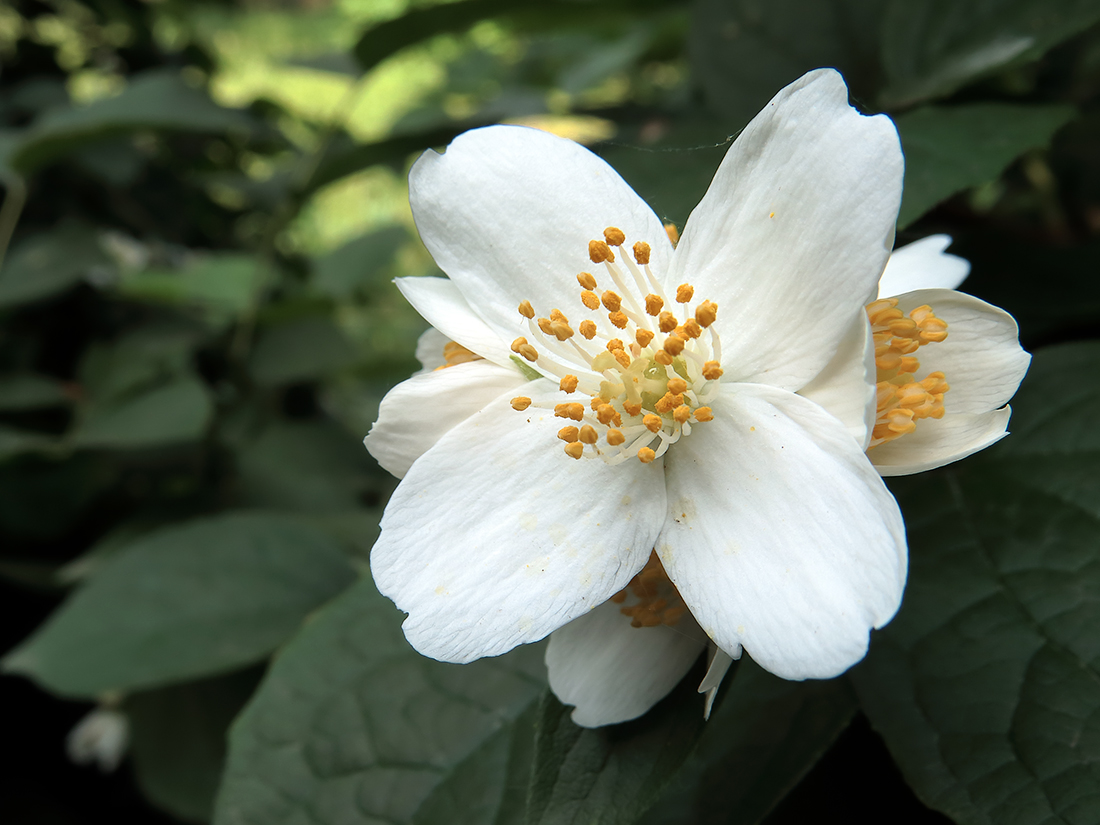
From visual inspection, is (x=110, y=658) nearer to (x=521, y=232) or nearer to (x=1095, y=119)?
(x=521, y=232)

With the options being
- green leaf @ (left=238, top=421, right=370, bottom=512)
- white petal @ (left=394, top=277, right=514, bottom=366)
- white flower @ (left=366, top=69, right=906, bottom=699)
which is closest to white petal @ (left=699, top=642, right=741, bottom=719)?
white flower @ (left=366, top=69, right=906, bottom=699)

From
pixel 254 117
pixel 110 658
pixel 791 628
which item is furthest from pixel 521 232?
pixel 254 117

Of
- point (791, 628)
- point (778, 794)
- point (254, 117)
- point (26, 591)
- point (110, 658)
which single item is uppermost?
point (791, 628)

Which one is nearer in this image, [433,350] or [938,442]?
[938,442]

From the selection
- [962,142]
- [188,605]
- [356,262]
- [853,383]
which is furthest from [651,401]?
[356,262]

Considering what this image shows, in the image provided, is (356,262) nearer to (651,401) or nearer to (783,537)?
(651,401)

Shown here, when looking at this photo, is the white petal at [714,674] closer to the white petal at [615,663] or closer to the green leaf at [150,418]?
the white petal at [615,663]

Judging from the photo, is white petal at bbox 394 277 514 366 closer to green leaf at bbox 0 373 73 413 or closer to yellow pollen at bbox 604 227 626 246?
yellow pollen at bbox 604 227 626 246
